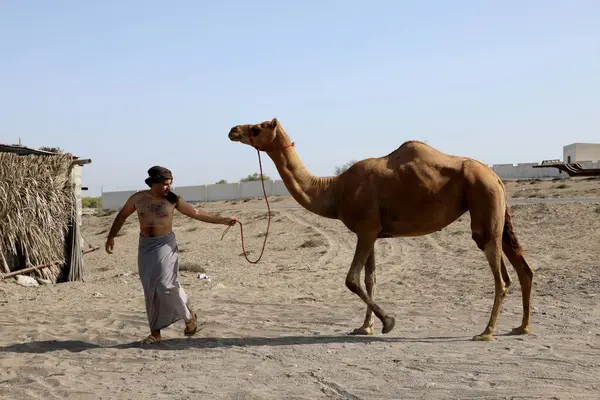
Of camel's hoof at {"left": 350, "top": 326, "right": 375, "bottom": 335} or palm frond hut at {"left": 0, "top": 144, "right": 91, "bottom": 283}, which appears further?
palm frond hut at {"left": 0, "top": 144, "right": 91, "bottom": 283}

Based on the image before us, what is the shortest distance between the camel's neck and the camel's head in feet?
0.31

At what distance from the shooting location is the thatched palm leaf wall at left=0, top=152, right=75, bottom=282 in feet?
50.2

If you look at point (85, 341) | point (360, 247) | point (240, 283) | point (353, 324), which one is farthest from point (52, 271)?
point (360, 247)

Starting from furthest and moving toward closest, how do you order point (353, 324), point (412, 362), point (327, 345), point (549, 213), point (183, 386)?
point (549, 213)
point (353, 324)
point (327, 345)
point (412, 362)
point (183, 386)

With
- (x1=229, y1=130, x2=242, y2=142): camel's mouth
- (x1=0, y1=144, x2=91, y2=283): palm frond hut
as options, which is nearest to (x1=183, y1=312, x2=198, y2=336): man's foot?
(x1=229, y1=130, x2=242, y2=142): camel's mouth

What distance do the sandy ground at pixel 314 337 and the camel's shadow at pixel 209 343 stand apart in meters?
0.02

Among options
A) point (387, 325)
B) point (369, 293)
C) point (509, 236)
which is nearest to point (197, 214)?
point (369, 293)

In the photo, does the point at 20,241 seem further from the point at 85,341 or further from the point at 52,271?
the point at 85,341

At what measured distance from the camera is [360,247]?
9.31m

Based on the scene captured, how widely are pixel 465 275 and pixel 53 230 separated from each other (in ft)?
29.8

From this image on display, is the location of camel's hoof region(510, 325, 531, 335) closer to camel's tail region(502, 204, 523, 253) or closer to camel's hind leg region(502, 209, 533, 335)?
camel's hind leg region(502, 209, 533, 335)

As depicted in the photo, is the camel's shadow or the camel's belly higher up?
the camel's belly

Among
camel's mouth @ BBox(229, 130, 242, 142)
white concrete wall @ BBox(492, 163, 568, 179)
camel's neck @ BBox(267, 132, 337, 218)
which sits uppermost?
white concrete wall @ BBox(492, 163, 568, 179)

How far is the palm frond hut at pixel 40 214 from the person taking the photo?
15.3 meters
